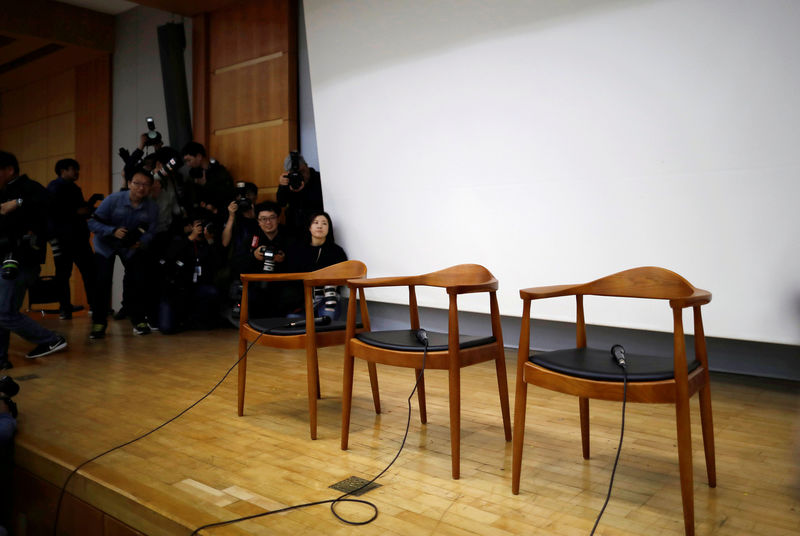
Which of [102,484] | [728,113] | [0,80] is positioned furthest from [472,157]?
[0,80]

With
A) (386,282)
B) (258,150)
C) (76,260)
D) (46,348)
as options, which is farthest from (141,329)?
(386,282)

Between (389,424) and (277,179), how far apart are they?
3068 millimetres

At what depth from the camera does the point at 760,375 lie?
2859 mm

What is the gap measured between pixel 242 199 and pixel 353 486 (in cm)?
321

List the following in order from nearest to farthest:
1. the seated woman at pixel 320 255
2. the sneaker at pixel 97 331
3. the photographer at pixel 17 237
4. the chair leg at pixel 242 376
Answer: the chair leg at pixel 242 376
the photographer at pixel 17 237
the seated woman at pixel 320 255
the sneaker at pixel 97 331

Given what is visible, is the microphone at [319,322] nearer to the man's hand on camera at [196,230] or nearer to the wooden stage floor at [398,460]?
the wooden stage floor at [398,460]

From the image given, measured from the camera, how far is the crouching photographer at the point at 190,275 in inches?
175

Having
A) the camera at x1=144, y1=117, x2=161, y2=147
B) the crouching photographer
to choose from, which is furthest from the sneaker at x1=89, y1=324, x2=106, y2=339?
the camera at x1=144, y1=117, x2=161, y2=147

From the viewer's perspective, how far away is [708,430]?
155cm

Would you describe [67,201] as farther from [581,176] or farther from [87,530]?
[581,176]

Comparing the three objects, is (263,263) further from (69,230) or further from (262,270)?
(69,230)

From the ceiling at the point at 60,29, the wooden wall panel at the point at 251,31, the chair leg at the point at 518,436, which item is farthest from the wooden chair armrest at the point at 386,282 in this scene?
the ceiling at the point at 60,29

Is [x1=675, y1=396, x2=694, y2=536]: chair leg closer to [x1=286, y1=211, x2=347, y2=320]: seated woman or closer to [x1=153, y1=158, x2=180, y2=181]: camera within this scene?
[x1=286, y1=211, x2=347, y2=320]: seated woman

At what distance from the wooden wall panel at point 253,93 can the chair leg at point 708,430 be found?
12.8 feet
